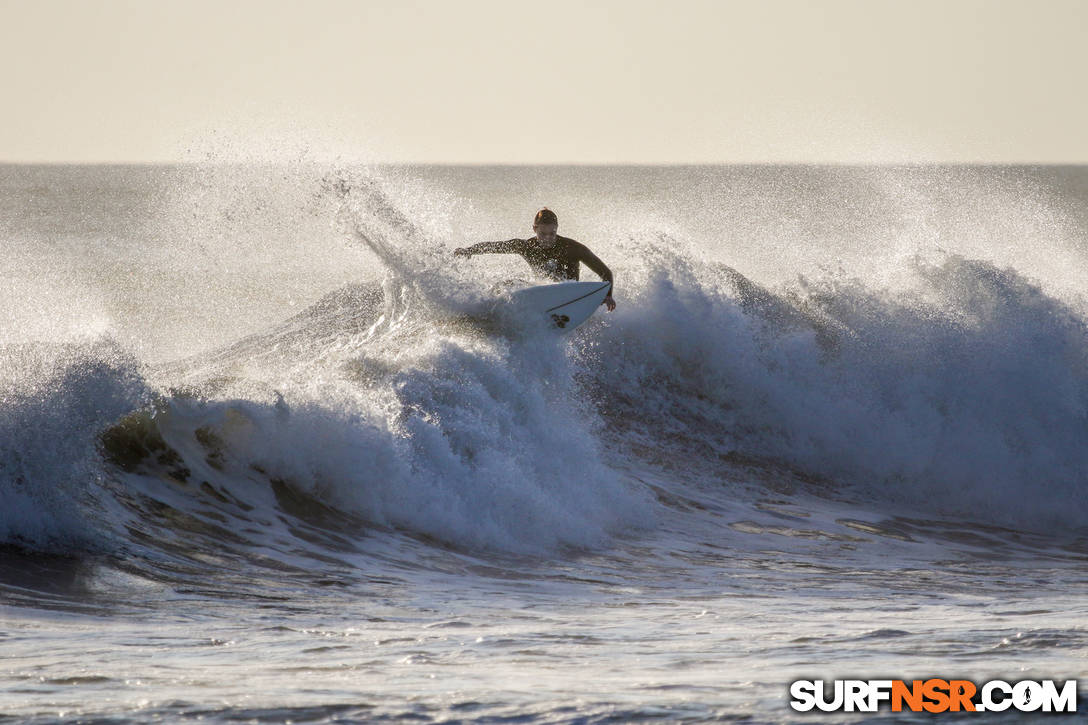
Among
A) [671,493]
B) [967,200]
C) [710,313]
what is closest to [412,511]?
[671,493]

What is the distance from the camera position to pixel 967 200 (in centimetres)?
2153

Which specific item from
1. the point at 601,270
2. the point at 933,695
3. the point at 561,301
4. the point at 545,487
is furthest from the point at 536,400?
the point at 933,695

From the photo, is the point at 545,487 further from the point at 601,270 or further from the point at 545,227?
the point at 545,227

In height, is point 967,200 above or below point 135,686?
above

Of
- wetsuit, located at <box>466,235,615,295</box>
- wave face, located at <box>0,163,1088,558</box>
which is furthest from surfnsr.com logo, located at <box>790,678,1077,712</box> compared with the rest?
wetsuit, located at <box>466,235,615,295</box>

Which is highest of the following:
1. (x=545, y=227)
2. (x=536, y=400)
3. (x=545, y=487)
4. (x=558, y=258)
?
(x=545, y=227)

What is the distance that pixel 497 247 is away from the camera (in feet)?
37.1

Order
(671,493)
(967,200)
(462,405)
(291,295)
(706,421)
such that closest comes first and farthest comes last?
1. (462,405)
2. (671,493)
3. (706,421)
4. (967,200)
5. (291,295)

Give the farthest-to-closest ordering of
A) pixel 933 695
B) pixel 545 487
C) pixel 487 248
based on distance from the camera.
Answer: pixel 487 248
pixel 545 487
pixel 933 695

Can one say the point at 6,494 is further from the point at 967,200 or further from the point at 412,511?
the point at 967,200

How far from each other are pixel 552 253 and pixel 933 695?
7.47 metres

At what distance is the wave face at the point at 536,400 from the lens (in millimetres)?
8305

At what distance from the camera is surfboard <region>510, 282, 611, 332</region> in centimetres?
1111

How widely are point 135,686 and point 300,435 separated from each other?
4.40m
